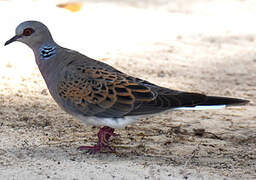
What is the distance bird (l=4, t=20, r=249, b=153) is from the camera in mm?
4211

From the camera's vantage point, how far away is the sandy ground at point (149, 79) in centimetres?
412

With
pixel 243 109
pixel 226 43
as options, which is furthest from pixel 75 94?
pixel 226 43

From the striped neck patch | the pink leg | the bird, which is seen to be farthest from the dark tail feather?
the striped neck patch

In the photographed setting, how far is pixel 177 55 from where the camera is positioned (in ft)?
28.0

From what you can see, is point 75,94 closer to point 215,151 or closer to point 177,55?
point 215,151

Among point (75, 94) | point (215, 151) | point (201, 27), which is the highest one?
point (201, 27)

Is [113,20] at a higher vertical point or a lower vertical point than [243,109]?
higher

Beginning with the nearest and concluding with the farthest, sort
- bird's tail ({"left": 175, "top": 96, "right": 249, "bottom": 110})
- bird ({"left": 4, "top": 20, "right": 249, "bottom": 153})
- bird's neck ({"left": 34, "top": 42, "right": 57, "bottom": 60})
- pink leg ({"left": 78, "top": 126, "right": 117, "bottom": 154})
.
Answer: bird's tail ({"left": 175, "top": 96, "right": 249, "bottom": 110}) → bird ({"left": 4, "top": 20, "right": 249, "bottom": 153}) → pink leg ({"left": 78, "top": 126, "right": 117, "bottom": 154}) → bird's neck ({"left": 34, "top": 42, "right": 57, "bottom": 60})

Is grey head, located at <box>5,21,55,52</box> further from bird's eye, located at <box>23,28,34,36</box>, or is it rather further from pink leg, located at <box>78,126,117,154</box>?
pink leg, located at <box>78,126,117,154</box>

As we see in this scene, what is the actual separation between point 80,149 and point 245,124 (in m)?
2.01

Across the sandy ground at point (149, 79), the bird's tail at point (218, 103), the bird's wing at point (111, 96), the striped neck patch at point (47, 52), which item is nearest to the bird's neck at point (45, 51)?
the striped neck patch at point (47, 52)

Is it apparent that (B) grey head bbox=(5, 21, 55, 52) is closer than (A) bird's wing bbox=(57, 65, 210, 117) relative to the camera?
No

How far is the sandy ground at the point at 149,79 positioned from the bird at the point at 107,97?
0.31 meters

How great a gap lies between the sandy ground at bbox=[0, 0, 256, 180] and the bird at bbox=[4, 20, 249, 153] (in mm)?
313
